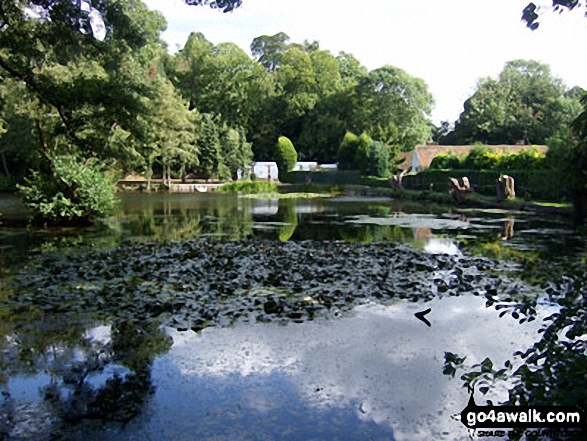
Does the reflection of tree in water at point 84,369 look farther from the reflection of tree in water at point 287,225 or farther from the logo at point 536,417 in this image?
the reflection of tree in water at point 287,225

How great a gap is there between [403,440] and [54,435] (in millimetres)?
2645

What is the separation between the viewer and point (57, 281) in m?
10.2

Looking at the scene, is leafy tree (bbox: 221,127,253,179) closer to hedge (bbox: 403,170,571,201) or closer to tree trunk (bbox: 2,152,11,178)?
tree trunk (bbox: 2,152,11,178)

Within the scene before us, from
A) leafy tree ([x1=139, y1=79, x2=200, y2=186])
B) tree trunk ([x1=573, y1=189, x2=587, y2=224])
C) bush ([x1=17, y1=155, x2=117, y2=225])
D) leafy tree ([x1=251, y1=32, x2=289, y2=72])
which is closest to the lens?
bush ([x1=17, y1=155, x2=117, y2=225])

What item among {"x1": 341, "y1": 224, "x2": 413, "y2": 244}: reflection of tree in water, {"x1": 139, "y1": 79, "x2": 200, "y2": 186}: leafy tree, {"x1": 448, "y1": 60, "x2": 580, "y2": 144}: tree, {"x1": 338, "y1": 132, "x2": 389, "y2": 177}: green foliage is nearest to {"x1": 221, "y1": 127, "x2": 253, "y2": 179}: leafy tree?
{"x1": 139, "y1": 79, "x2": 200, "y2": 186}: leafy tree

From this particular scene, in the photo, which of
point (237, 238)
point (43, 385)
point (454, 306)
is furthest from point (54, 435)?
point (237, 238)

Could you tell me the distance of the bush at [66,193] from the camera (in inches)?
787

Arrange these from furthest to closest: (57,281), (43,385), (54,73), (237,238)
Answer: (54,73)
(237,238)
(57,281)
(43,385)

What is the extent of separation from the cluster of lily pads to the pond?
0.15 feet

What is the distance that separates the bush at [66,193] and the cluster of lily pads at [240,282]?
22.9 ft

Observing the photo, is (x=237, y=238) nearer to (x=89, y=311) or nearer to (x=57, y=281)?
(x=57, y=281)

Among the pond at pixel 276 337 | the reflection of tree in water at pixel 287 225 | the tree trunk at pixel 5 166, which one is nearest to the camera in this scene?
the pond at pixel 276 337

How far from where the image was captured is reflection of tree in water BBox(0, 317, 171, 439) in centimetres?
485

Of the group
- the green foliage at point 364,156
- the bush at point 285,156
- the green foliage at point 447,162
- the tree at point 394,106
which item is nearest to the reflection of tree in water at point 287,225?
the green foliage at point 447,162
